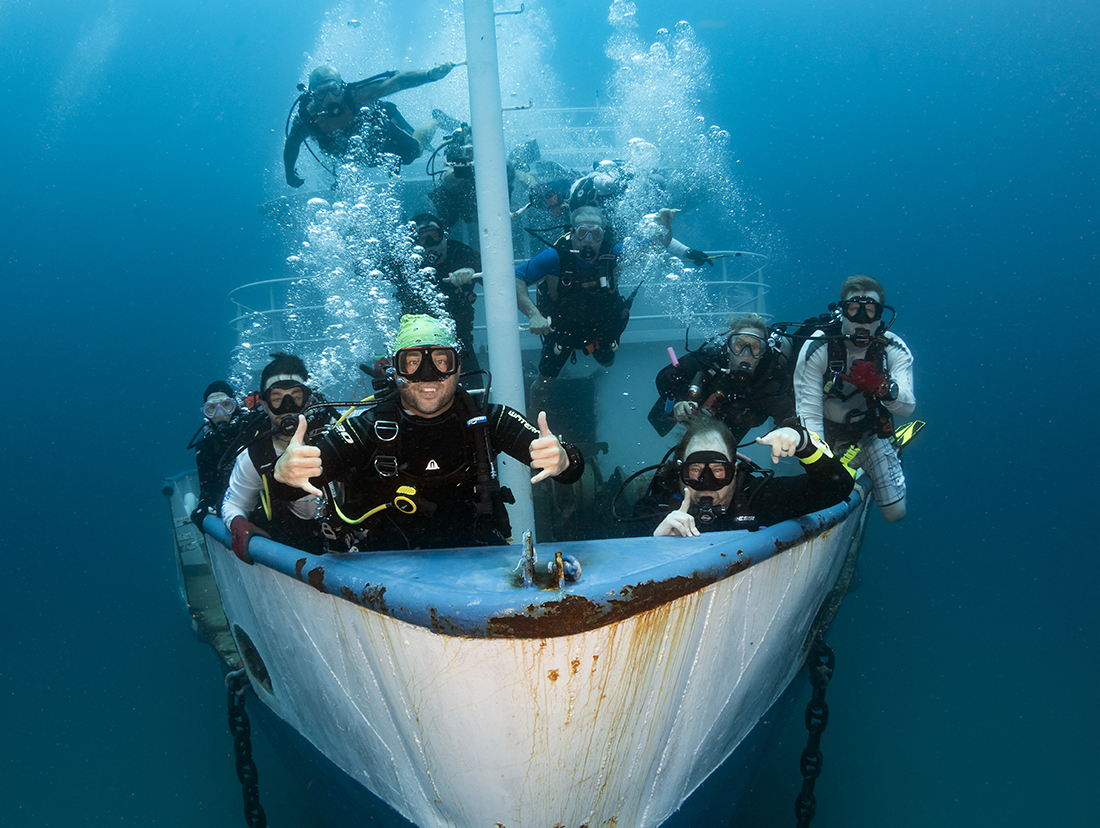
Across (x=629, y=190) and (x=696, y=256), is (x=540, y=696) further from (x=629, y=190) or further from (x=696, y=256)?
(x=629, y=190)

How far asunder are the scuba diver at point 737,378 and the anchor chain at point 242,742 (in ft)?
12.1

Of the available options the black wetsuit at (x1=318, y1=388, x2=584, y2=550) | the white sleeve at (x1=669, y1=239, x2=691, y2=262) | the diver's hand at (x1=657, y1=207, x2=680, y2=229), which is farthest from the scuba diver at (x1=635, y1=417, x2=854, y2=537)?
the white sleeve at (x1=669, y1=239, x2=691, y2=262)

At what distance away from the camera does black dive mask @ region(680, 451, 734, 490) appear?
287 cm

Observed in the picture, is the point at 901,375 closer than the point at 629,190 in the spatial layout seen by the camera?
Yes

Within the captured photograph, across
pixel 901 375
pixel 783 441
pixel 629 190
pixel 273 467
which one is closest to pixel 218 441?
pixel 273 467

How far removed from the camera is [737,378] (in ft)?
13.9

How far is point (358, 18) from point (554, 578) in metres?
57.0

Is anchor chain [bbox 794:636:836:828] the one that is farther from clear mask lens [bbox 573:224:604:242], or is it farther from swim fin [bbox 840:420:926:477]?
clear mask lens [bbox 573:224:604:242]

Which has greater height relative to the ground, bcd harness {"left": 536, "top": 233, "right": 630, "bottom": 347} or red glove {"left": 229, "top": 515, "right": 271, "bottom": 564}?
bcd harness {"left": 536, "top": 233, "right": 630, "bottom": 347}

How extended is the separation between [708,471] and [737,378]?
1.58 meters

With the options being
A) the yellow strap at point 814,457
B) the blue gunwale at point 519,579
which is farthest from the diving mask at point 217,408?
the yellow strap at point 814,457

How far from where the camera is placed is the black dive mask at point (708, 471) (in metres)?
2.87

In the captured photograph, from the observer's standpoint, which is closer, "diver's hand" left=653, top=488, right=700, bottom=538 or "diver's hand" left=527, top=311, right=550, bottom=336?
"diver's hand" left=653, top=488, right=700, bottom=538

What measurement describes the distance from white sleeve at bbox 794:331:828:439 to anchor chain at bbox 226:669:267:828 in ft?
14.7
